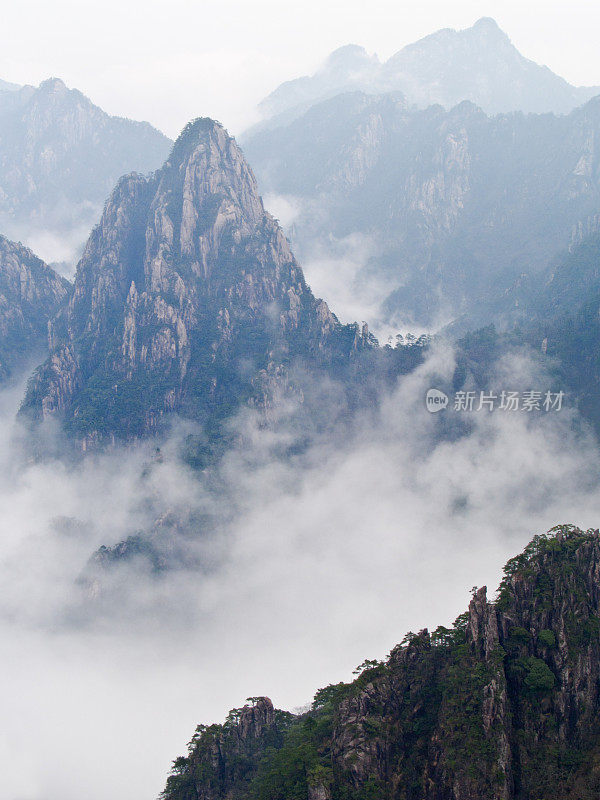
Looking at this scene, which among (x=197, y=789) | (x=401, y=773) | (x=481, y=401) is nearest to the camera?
(x=401, y=773)

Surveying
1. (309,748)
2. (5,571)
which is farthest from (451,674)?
(5,571)

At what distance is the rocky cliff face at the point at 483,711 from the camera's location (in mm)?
57906

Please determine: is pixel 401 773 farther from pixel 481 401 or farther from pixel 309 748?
pixel 481 401

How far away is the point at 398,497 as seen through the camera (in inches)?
7643

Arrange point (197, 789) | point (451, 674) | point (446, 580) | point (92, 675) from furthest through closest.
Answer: point (446, 580) → point (92, 675) → point (197, 789) → point (451, 674)

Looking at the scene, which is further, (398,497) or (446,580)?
(398,497)

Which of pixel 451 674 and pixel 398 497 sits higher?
pixel 398 497

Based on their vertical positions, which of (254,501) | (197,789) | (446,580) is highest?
(254,501)

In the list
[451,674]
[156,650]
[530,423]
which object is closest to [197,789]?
[451,674]

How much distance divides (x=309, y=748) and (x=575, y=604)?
1169 inches

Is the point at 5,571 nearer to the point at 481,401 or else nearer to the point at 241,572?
the point at 241,572

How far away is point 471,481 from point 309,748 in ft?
407

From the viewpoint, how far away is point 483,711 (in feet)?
197

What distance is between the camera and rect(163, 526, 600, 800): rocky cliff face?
57.9 metres
